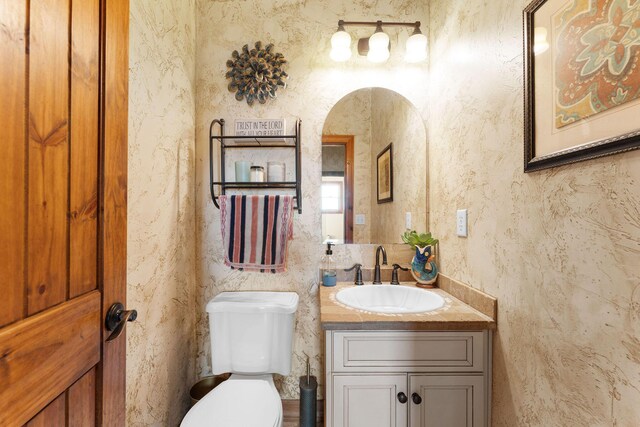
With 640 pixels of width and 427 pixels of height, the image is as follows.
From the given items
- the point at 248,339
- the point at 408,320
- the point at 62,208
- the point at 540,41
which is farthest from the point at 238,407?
the point at 540,41

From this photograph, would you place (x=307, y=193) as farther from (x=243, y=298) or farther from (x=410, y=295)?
(x=410, y=295)

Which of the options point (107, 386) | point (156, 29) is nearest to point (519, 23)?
point (156, 29)

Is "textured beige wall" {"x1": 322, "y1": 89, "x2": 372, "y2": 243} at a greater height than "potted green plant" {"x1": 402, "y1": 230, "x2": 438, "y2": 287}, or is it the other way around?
"textured beige wall" {"x1": 322, "y1": 89, "x2": 372, "y2": 243}

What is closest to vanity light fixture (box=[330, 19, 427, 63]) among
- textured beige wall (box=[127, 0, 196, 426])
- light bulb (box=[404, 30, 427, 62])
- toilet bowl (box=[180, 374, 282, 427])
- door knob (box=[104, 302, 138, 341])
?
light bulb (box=[404, 30, 427, 62])

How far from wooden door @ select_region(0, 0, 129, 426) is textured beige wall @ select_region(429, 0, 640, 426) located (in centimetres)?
112

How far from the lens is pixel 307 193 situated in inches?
65.0

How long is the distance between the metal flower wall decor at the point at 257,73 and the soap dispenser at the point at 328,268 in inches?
36.0

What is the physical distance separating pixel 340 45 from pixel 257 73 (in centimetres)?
47

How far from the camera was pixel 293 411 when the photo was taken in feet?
5.29

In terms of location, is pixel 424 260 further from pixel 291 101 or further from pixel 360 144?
pixel 291 101

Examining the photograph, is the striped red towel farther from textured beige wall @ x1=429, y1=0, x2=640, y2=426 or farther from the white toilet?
textured beige wall @ x1=429, y1=0, x2=640, y2=426

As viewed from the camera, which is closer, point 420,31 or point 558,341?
point 558,341

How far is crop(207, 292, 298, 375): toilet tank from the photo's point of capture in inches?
54.1

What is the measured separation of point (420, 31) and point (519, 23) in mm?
759
